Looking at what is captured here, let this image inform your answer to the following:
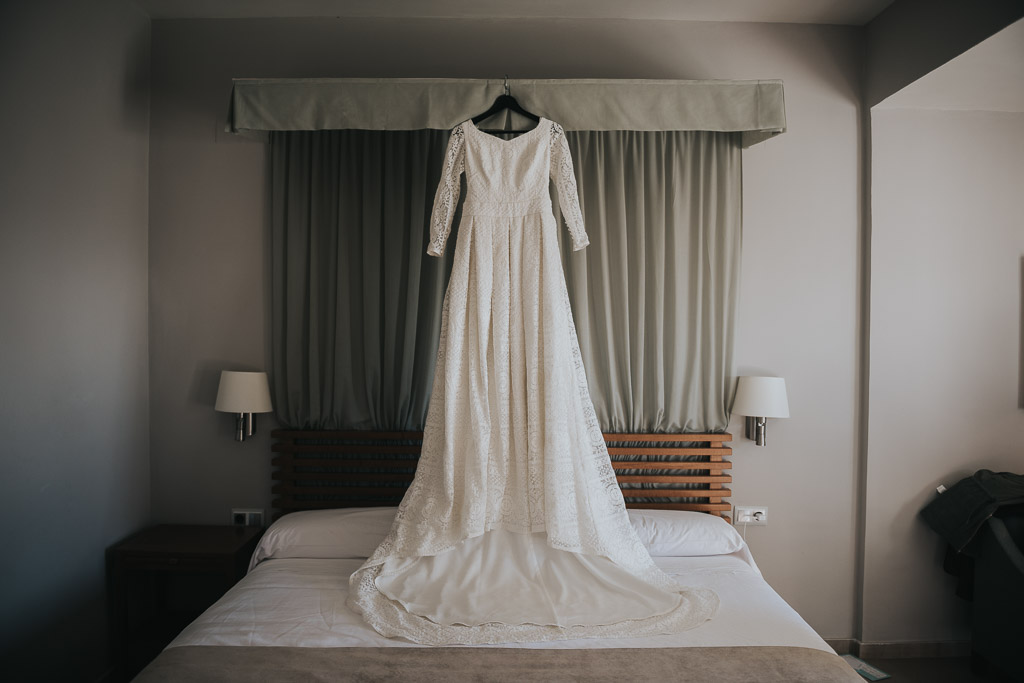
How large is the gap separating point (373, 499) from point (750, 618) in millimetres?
1545

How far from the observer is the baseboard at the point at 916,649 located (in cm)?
252

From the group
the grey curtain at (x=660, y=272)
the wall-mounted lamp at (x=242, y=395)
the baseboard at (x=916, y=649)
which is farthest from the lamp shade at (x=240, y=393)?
the baseboard at (x=916, y=649)

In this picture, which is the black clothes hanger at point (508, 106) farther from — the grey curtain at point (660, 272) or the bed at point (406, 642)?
the bed at point (406, 642)

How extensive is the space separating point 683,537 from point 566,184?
56.3 inches

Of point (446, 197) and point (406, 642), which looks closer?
point (406, 642)

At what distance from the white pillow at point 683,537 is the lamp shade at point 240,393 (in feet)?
5.38

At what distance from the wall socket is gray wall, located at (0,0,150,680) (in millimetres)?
401

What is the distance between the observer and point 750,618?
1.71m

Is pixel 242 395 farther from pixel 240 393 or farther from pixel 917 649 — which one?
pixel 917 649

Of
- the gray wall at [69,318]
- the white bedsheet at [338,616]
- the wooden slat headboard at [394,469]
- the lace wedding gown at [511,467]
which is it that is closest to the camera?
the white bedsheet at [338,616]

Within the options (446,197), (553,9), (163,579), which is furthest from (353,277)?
(163,579)

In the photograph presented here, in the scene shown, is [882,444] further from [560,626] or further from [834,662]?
[560,626]

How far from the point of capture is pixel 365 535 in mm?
2182

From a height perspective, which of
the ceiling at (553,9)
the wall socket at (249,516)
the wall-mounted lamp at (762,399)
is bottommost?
the wall socket at (249,516)
